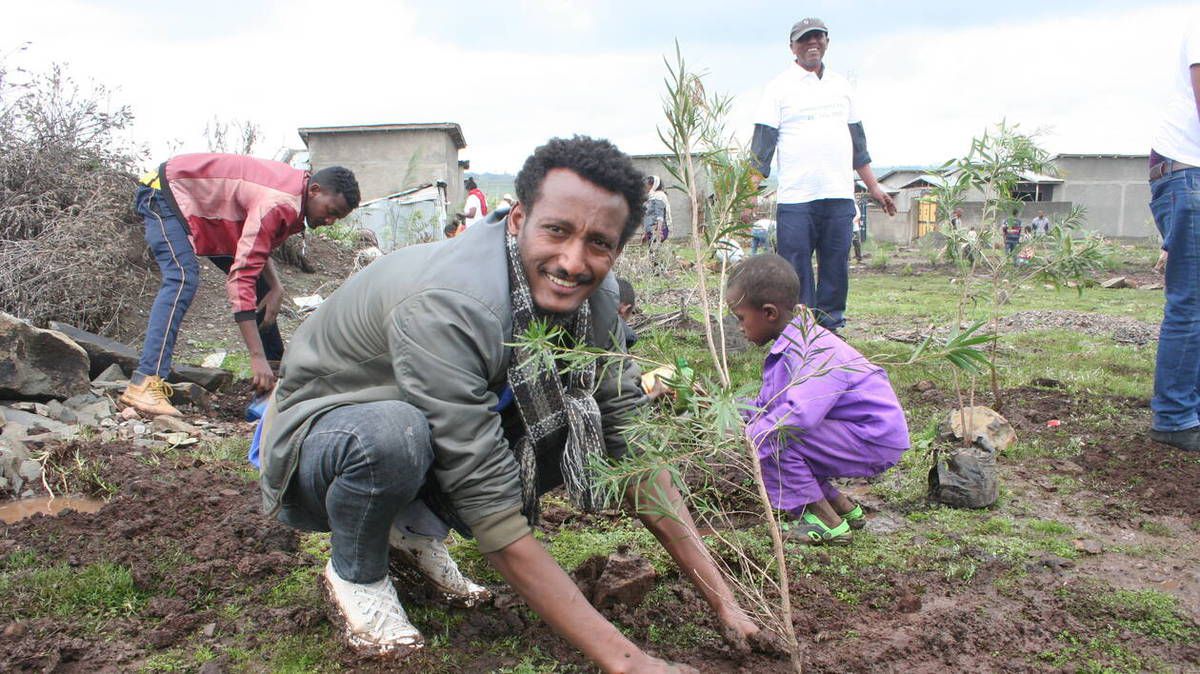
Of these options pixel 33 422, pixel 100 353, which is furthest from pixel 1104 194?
pixel 33 422

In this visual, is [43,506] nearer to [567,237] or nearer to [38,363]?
[38,363]

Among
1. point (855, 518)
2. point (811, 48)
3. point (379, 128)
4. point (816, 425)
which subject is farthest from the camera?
point (379, 128)

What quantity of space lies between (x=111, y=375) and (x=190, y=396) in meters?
0.73

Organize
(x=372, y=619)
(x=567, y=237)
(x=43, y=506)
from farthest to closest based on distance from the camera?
(x=43, y=506) < (x=372, y=619) < (x=567, y=237)

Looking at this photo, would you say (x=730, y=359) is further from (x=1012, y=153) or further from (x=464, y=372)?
(x=464, y=372)

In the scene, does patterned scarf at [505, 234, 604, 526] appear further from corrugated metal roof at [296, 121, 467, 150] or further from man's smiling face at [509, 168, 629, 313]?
corrugated metal roof at [296, 121, 467, 150]

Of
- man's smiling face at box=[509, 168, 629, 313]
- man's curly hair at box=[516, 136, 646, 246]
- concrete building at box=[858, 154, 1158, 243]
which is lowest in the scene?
concrete building at box=[858, 154, 1158, 243]

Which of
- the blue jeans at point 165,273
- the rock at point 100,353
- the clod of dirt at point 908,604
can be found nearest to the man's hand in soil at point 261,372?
the blue jeans at point 165,273

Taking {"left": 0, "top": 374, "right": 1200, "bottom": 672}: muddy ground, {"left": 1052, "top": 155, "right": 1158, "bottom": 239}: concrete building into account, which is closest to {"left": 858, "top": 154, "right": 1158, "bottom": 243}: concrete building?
{"left": 1052, "top": 155, "right": 1158, "bottom": 239}: concrete building

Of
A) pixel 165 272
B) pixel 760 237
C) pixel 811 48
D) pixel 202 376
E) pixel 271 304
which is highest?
pixel 811 48

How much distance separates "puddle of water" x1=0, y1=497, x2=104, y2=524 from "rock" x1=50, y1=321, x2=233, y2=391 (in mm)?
2150

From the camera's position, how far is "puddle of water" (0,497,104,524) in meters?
3.68

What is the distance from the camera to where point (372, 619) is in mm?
2357

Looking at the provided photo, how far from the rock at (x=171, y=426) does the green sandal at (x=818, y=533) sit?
3.60 m
